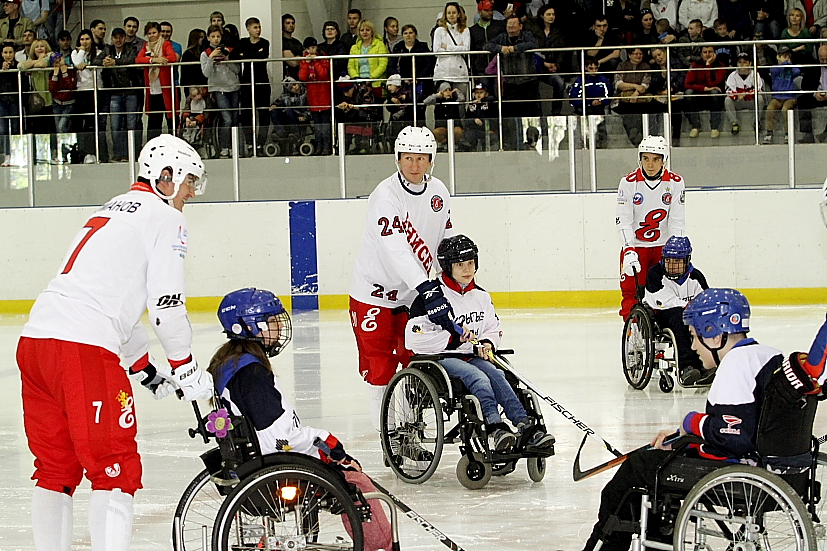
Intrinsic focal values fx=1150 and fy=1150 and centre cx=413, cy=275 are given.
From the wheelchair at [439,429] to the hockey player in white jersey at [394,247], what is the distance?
1.12 feet

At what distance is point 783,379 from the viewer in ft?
8.95

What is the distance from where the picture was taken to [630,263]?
6.85m

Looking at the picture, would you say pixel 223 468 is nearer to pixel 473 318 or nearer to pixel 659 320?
pixel 473 318

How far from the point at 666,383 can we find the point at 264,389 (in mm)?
3860

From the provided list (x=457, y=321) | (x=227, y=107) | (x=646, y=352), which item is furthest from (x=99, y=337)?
(x=227, y=107)

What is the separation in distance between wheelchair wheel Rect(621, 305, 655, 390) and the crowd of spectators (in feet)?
14.7

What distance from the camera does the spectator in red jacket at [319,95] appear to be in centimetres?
1123

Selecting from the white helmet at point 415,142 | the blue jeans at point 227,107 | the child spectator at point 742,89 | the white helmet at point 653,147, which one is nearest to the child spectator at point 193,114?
the blue jeans at point 227,107

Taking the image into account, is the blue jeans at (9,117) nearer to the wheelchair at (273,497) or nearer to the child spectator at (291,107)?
the child spectator at (291,107)

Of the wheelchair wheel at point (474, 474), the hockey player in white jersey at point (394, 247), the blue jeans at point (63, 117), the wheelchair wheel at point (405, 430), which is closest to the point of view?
the wheelchair wheel at point (474, 474)

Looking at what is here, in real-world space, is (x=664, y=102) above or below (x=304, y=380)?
above

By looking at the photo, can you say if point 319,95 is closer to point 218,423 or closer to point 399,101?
point 399,101

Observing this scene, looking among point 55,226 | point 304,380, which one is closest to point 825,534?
point 304,380

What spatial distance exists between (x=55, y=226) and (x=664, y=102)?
6086 millimetres
